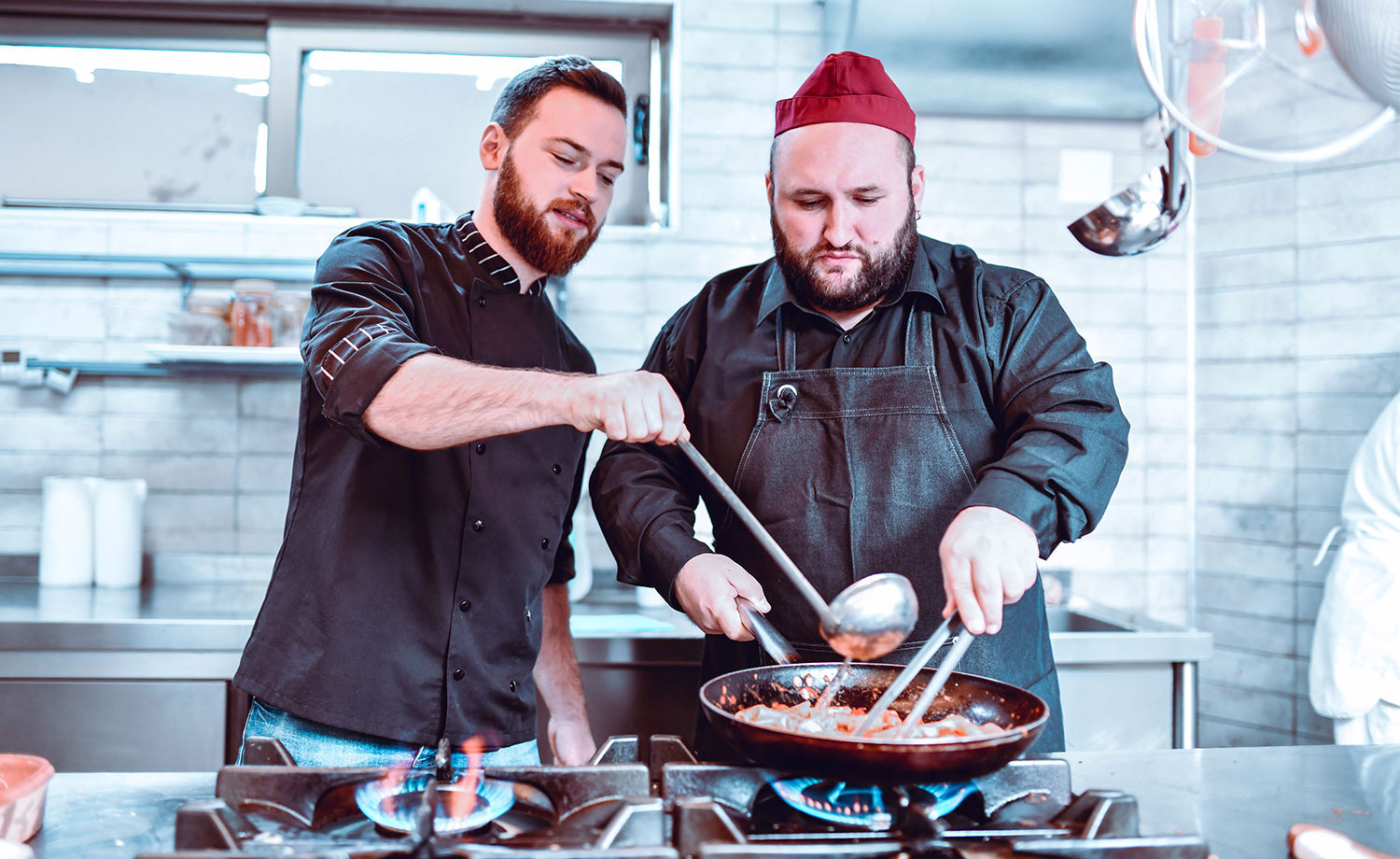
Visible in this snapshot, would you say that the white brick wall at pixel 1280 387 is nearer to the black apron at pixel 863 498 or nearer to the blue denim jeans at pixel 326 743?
the black apron at pixel 863 498

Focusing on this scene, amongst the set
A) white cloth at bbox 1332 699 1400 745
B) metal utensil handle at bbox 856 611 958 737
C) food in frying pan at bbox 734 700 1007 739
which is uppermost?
metal utensil handle at bbox 856 611 958 737

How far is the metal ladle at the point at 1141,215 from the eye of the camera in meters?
1.68

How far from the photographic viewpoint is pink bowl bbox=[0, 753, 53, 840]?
35.6 inches

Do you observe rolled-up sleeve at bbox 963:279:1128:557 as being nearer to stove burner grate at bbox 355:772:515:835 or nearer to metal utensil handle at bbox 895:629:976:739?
metal utensil handle at bbox 895:629:976:739

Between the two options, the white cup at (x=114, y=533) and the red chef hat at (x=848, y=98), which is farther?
the white cup at (x=114, y=533)

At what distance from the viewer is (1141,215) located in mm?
1717

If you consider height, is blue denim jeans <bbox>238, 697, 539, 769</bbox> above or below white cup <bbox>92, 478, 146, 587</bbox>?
below

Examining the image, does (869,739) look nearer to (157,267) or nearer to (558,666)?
(558,666)

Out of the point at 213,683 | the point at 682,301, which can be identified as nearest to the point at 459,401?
the point at 213,683

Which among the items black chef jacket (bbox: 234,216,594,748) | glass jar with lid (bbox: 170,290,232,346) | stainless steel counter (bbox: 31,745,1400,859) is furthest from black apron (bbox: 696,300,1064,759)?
glass jar with lid (bbox: 170,290,232,346)

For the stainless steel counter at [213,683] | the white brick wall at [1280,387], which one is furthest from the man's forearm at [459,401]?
the white brick wall at [1280,387]

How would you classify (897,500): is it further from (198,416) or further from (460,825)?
(198,416)

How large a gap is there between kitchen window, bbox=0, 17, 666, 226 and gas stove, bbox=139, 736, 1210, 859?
7.45 ft

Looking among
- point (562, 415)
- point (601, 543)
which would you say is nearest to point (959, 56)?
point (601, 543)
